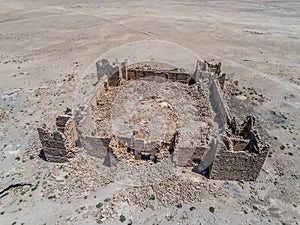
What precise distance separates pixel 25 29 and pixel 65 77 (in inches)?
1275

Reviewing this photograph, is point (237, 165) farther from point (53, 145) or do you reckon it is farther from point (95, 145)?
point (53, 145)

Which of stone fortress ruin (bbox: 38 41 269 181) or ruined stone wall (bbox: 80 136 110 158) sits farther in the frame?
ruined stone wall (bbox: 80 136 110 158)

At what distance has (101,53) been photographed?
4666 cm

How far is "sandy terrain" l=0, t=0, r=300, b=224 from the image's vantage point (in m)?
18.5

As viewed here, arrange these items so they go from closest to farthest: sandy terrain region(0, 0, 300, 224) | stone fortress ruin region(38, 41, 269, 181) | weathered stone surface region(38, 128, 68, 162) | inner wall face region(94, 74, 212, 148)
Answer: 1. sandy terrain region(0, 0, 300, 224)
2. stone fortress ruin region(38, 41, 269, 181)
3. weathered stone surface region(38, 128, 68, 162)
4. inner wall face region(94, 74, 212, 148)

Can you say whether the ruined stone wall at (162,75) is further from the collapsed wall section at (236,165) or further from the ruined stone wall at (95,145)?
the collapsed wall section at (236,165)

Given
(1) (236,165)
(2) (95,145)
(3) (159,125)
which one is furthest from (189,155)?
(2) (95,145)

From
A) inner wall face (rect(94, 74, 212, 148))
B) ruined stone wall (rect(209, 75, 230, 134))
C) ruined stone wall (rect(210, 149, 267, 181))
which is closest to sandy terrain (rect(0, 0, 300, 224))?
ruined stone wall (rect(210, 149, 267, 181))

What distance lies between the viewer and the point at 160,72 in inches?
1336

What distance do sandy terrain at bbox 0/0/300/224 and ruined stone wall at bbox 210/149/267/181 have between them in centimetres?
60

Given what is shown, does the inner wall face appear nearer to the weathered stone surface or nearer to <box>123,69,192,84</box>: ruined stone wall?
<box>123,69,192,84</box>: ruined stone wall

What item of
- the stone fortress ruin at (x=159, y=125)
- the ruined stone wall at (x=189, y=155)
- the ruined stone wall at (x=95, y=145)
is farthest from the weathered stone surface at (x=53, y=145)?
the ruined stone wall at (x=189, y=155)

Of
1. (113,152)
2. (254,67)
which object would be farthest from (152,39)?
(113,152)

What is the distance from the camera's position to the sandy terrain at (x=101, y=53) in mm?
18516
